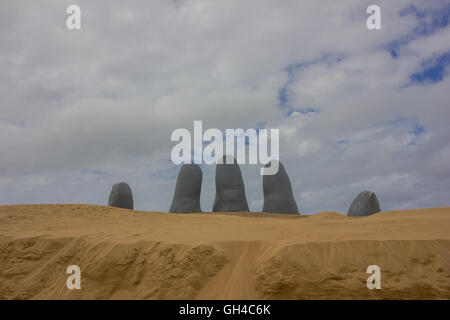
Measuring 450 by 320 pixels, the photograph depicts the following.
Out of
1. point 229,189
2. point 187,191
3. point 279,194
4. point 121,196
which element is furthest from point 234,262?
point 121,196

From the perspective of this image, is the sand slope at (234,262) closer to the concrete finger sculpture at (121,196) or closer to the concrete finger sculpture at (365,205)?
the concrete finger sculpture at (365,205)

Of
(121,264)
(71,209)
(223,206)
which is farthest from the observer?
(223,206)

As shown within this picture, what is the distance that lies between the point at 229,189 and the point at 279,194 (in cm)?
198

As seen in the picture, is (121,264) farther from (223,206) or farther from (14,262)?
(223,206)

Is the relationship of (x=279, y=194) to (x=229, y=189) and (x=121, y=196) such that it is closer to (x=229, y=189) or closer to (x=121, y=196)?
Result: (x=229, y=189)

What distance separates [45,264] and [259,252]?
3.33m

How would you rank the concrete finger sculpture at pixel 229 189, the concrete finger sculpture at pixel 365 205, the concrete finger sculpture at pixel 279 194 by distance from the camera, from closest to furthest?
the concrete finger sculpture at pixel 365 205 → the concrete finger sculpture at pixel 279 194 → the concrete finger sculpture at pixel 229 189

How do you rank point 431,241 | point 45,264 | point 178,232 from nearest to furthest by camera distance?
point 431,241 < point 45,264 < point 178,232

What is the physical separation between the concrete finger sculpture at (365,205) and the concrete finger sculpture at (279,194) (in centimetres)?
232

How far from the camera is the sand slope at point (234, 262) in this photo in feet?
13.5

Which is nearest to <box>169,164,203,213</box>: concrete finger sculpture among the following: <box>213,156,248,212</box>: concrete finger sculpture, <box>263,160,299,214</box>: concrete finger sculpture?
<box>213,156,248,212</box>: concrete finger sculpture

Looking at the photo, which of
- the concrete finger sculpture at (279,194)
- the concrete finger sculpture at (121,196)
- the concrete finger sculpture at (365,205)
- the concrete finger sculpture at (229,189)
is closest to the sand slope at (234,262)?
the concrete finger sculpture at (365,205)

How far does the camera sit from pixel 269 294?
4.15 metres
